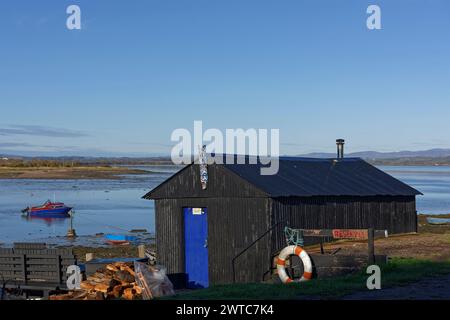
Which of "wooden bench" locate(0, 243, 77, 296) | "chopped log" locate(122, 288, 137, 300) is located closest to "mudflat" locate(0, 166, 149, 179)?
"wooden bench" locate(0, 243, 77, 296)

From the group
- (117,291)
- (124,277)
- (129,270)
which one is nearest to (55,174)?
(129,270)

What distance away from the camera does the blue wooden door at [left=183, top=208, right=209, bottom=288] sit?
23.9 m

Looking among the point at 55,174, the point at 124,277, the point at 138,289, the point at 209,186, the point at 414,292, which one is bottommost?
the point at 55,174

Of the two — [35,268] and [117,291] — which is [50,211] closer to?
[35,268]

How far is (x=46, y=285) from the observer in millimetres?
22250

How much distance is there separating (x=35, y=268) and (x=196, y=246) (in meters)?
5.30

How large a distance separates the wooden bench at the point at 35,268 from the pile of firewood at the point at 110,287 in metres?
3.09

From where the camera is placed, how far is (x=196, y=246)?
24.1 meters

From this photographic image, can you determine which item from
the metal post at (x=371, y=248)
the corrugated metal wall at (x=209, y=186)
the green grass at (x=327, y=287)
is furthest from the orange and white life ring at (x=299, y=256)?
the corrugated metal wall at (x=209, y=186)

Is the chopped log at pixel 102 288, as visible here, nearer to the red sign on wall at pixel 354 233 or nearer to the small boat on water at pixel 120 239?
the red sign on wall at pixel 354 233

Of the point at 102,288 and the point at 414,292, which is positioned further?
the point at 102,288

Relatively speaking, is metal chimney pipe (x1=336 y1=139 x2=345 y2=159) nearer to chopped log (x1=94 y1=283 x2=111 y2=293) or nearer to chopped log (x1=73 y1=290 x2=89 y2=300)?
chopped log (x1=94 y1=283 x2=111 y2=293)

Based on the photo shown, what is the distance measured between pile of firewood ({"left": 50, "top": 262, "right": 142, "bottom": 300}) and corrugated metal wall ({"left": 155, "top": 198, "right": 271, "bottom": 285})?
4648 mm
